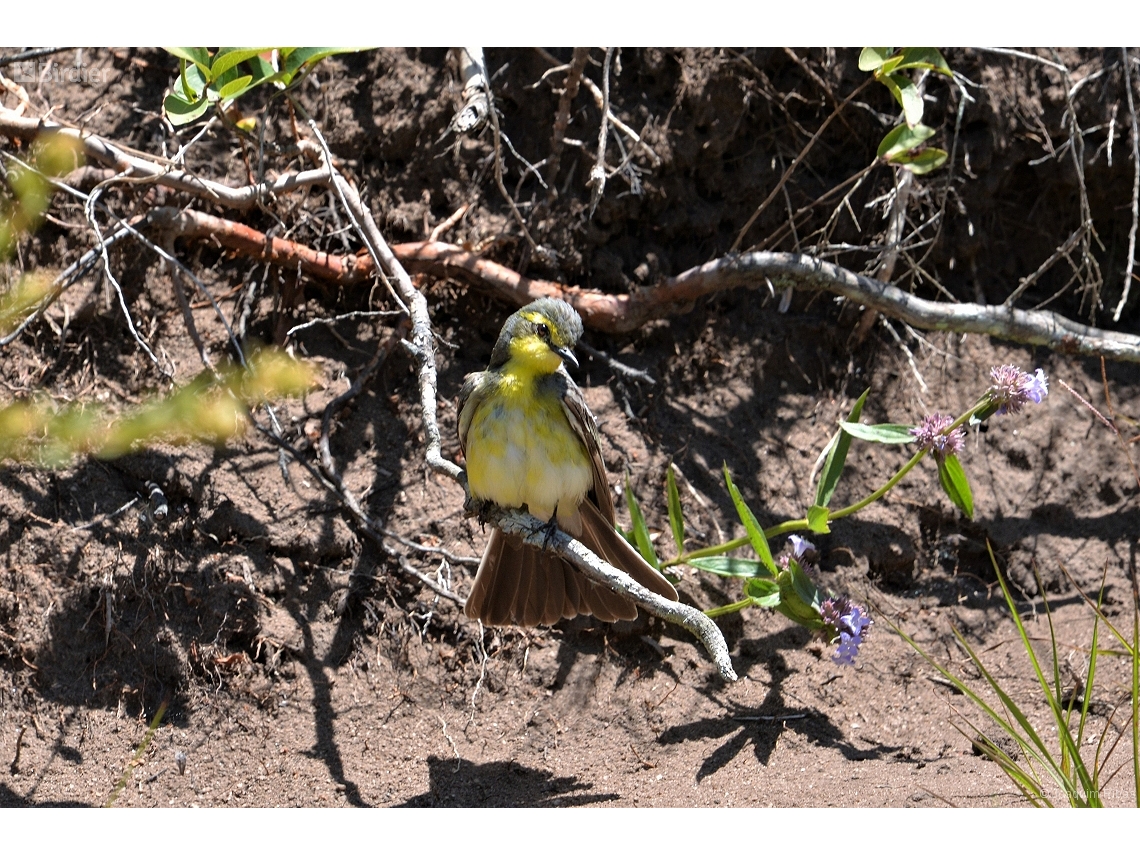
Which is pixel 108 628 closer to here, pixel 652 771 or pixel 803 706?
pixel 652 771

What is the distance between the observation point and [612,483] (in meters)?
4.98

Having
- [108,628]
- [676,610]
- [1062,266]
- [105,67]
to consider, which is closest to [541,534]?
[676,610]

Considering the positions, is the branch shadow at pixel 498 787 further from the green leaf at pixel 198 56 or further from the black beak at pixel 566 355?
the green leaf at pixel 198 56

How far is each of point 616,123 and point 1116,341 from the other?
254 cm

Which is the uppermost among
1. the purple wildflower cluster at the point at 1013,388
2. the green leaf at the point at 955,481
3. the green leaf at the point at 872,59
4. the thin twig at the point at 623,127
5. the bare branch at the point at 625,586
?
the thin twig at the point at 623,127

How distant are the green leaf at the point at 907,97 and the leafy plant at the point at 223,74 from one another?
2.11m

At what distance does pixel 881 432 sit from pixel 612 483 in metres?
1.45

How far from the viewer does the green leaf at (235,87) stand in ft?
11.9

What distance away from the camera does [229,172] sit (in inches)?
198

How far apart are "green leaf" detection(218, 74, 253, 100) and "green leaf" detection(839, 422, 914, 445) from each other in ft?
8.36

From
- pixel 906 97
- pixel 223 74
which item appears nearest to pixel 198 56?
pixel 223 74

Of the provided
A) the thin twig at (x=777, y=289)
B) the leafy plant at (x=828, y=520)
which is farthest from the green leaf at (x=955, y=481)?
the thin twig at (x=777, y=289)

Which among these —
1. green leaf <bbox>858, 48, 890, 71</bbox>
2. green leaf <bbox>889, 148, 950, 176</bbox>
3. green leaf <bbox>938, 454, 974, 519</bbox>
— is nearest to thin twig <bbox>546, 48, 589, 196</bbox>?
green leaf <bbox>858, 48, 890, 71</bbox>

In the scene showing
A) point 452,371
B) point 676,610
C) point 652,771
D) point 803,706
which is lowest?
point 652,771
